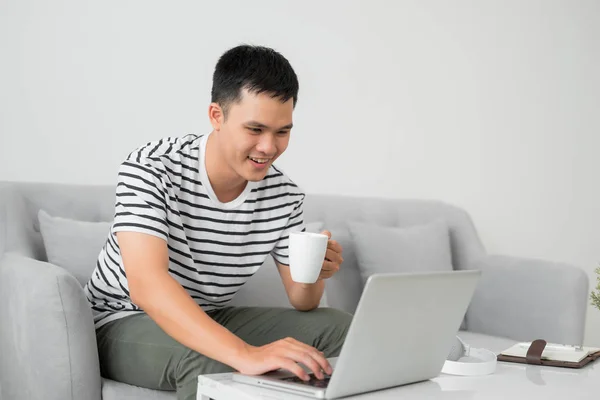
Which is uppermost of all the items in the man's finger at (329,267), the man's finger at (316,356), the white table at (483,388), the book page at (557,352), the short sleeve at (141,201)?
the short sleeve at (141,201)

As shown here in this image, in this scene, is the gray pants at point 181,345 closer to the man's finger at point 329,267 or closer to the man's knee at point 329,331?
the man's knee at point 329,331

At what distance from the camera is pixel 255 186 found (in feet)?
5.90

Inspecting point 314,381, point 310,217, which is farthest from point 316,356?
point 310,217

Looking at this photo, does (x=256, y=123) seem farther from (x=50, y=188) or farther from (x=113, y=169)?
(x=113, y=169)

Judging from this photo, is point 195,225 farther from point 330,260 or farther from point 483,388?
point 483,388

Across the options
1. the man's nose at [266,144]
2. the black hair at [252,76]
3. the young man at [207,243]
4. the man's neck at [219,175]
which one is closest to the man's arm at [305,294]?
the young man at [207,243]

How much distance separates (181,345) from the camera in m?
1.49

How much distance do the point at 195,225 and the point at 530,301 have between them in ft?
4.82

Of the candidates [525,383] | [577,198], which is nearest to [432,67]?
[577,198]

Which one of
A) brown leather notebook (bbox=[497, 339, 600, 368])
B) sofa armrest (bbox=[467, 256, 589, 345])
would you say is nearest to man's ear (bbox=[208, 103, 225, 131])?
brown leather notebook (bbox=[497, 339, 600, 368])

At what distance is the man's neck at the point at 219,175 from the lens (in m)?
1.69

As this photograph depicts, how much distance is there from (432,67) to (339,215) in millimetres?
1106

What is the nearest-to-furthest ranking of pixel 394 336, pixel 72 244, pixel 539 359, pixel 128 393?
1. pixel 394 336
2. pixel 539 359
3. pixel 128 393
4. pixel 72 244

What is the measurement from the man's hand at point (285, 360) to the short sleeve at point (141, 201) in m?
0.38
